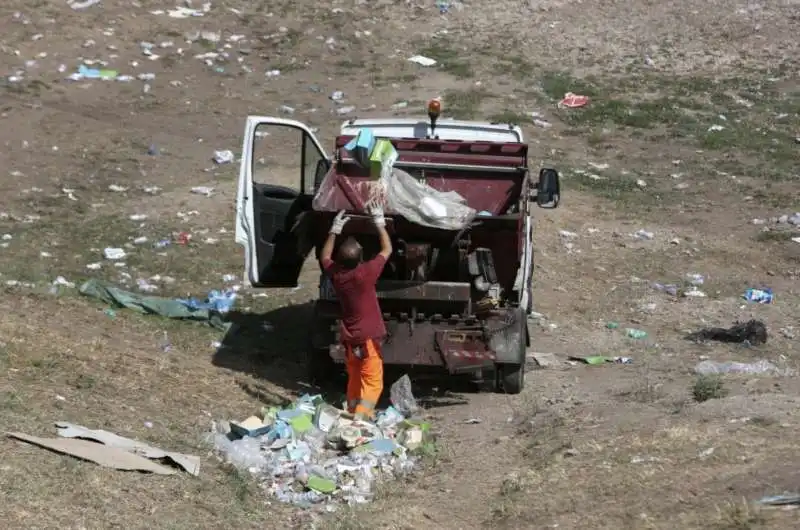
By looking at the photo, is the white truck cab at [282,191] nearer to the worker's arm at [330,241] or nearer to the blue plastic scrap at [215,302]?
the worker's arm at [330,241]

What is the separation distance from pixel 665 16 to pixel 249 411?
17.5 meters

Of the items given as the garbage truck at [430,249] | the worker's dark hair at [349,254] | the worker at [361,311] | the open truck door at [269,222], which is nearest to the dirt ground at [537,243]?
the garbage truck at [430,249]

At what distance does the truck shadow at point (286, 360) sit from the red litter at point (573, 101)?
934cm

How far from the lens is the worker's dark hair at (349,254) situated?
7.24 meters

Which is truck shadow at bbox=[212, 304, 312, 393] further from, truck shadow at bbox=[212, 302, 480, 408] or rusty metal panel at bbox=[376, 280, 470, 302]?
rusty metal panel at bbox=[376, 280, 470, 302]

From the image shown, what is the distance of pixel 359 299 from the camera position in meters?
7.32

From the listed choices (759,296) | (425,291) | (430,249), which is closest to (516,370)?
(425,291)

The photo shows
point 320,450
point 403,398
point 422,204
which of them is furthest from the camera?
point 422,204

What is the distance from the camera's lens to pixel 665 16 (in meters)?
22.9

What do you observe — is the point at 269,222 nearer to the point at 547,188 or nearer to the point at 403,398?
the point at 403,398

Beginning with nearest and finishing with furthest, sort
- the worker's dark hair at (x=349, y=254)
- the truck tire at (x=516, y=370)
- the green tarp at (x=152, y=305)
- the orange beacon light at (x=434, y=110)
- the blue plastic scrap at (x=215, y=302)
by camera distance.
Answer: the worker's dark hair at (x=349, y=254) → the truck tire at (x=516, y=370) → the orange beacon light at (x=434, y=110) → the green tarp at (x=152, y=305) → the blue plastic scrap at (x=215, y=302)

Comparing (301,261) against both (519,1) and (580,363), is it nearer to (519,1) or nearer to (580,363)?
(580,363)

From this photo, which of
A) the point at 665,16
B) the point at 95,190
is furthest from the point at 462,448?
the point at 665,16

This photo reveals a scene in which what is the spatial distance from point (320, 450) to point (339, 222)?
1.58 meters
